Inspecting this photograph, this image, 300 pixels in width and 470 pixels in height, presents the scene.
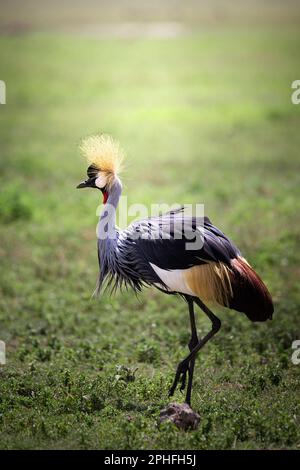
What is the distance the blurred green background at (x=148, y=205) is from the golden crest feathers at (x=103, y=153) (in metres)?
1.47

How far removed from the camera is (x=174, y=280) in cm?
515

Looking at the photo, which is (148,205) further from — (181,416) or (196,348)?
(181,416)

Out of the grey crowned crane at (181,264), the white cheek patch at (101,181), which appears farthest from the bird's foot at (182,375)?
the white cheek patch at (101,181)

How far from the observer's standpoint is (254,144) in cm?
1391

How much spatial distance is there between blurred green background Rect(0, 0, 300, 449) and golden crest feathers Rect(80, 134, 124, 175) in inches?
58.0

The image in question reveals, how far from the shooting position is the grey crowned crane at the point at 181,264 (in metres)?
5.12

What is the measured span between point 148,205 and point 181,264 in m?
5.26

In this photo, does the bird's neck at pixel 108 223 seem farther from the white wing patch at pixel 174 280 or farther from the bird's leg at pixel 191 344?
the bird's leg at pixel 191 344

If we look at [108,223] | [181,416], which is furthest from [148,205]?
[181,416]

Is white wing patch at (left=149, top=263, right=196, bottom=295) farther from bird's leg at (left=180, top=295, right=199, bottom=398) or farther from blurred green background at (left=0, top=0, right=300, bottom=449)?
blurred green background at (left=0, top=0, right=300, bottom=449)

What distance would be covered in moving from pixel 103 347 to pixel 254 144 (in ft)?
27.1

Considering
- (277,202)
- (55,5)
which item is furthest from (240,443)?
(55,5)
